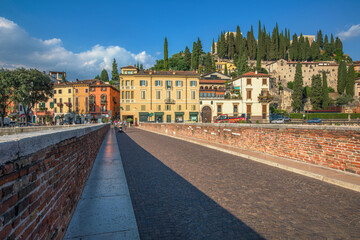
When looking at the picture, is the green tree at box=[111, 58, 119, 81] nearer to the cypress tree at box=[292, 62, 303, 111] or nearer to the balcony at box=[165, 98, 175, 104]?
the balcony at box=[165, 98, 175, 104]

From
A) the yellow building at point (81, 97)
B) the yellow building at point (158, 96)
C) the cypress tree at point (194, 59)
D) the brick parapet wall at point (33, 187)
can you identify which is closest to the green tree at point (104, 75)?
the cypress tree at point (194, 59)

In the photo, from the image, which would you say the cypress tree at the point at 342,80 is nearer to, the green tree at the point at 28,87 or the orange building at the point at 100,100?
the orange building at the point at 100,100

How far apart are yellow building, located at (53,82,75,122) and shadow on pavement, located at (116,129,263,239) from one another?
59.5 m

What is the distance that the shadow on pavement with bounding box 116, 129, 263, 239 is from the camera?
3188 millimetres

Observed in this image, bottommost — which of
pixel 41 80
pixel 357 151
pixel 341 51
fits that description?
pixel 357 151

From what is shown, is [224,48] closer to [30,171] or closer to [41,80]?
[41,80]

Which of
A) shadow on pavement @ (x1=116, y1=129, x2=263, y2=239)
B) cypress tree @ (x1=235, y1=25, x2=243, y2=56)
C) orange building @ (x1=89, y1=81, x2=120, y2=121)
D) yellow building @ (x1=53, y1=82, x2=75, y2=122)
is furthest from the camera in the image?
cypress tree @ (x1=235, y1=25, x2=243, y2=56)

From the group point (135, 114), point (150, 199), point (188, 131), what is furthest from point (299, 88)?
point (150, 199)

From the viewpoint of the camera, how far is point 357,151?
5.72 metres

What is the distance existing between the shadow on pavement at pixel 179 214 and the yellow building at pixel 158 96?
4501 cm

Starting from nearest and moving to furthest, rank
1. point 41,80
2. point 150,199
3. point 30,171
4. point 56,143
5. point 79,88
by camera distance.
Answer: point 30,171 → point 56,143 → point 150,199 → point 41,80 → point 79,88

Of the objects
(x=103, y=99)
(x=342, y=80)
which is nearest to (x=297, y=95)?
(x=342, y=80)

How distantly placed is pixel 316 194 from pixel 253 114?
162 feet

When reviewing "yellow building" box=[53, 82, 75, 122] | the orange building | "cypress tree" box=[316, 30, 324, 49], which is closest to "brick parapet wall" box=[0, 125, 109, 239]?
the orange building
